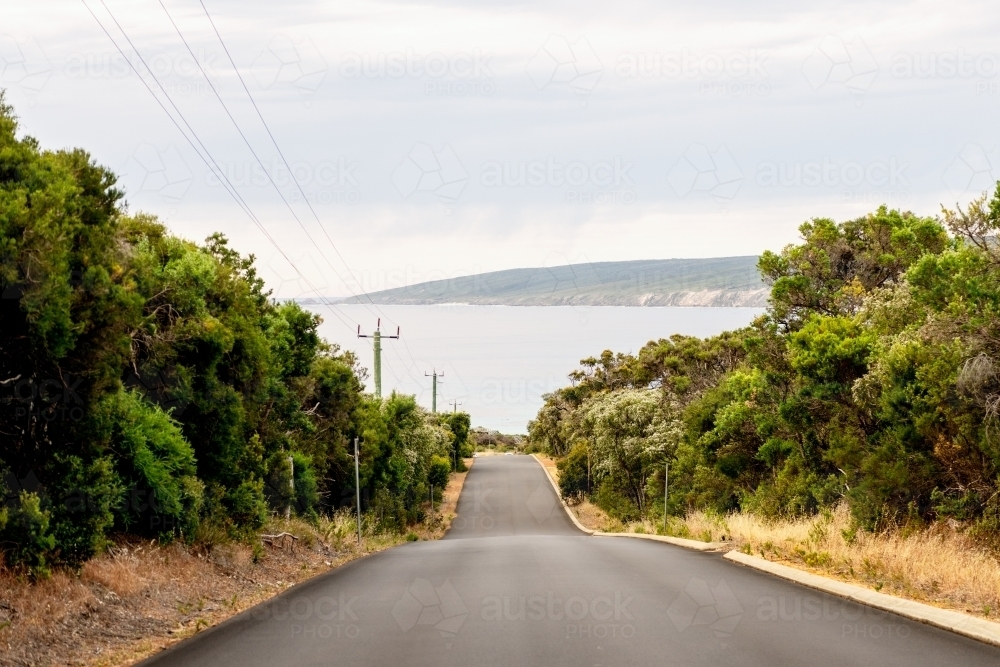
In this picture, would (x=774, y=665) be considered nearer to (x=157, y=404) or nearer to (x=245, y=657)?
(x=245, y=657)

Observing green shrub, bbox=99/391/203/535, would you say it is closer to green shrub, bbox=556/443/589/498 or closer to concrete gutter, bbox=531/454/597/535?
concrete gutter, bbox=531/454/597/535

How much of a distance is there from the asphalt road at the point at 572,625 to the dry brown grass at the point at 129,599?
666mm

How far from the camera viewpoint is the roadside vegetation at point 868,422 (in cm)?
1777

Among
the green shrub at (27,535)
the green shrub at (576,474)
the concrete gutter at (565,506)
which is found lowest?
the concrete gutter at (565,506)

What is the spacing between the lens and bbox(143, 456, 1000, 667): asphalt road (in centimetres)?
913

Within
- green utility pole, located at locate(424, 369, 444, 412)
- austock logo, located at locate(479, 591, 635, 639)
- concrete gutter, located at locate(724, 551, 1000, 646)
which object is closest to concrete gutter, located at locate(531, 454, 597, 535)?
green utility pole, located at locate(424, 369, 444, 412)

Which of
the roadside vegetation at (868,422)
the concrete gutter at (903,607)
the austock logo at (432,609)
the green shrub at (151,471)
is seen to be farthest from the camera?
the roadside vegetation at (868,422)

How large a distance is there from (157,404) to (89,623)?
6516mm

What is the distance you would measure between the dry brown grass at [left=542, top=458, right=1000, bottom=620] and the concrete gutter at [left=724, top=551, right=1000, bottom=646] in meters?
0.34

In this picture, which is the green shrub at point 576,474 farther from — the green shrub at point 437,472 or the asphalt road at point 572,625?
the asphalt road at point 572,625

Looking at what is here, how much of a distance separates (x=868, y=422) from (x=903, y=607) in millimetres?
17450

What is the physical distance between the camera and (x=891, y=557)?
15.3 metres

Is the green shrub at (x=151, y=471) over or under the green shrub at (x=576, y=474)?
over

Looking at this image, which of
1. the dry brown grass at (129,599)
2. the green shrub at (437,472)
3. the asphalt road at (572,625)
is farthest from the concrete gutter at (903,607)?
the green shrub at (437,472)
